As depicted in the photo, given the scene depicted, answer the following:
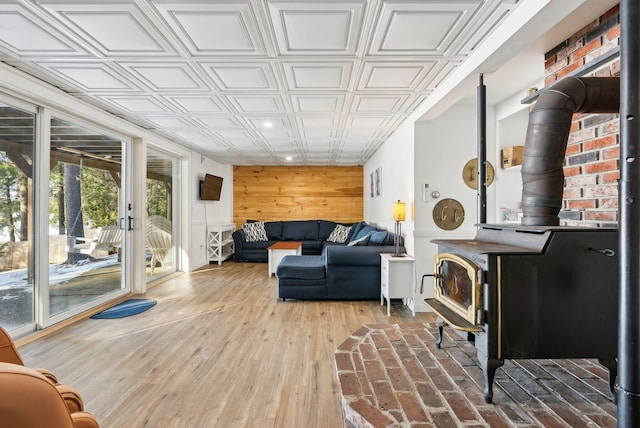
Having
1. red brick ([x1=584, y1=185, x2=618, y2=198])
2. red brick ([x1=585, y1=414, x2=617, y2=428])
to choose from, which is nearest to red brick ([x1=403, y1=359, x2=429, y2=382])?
red brick ([x1=585, y1=414, x2=617, y2=428])

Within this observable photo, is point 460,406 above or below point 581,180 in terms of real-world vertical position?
below

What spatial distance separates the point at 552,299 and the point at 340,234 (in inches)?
217

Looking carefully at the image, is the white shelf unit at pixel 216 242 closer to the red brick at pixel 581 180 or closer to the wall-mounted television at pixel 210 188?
the wall-mounted television at pixel 210 188

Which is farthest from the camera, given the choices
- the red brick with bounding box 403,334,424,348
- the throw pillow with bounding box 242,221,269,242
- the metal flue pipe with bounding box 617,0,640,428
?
the throw pillow with bounding box 242,221,269,242

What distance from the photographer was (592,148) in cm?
172

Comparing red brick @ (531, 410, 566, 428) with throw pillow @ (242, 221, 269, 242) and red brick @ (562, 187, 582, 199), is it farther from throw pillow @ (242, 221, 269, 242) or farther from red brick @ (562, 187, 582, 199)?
throw pillow @ (242, 221, 269, 242)

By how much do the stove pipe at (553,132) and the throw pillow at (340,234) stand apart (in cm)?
520

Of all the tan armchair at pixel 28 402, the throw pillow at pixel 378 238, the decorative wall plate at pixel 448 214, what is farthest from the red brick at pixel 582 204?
the throw pillow at pixel 378 238

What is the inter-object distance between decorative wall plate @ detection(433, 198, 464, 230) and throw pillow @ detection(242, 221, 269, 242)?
4443 mm

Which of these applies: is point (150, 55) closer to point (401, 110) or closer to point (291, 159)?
point (401, 110)

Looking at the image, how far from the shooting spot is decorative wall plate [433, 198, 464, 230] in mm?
3625

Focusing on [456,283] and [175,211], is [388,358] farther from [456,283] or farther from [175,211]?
[175,211]

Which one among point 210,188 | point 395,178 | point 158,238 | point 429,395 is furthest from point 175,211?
point 429,395

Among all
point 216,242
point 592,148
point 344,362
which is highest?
point 592,148
